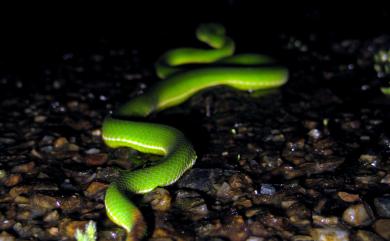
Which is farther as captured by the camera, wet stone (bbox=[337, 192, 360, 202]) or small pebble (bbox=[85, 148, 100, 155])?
small pebble (bbox=[85, 148, 100, 155])

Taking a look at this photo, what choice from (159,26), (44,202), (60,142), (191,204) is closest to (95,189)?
(44,202)

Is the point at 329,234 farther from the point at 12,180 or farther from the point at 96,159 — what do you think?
the point at 12,180

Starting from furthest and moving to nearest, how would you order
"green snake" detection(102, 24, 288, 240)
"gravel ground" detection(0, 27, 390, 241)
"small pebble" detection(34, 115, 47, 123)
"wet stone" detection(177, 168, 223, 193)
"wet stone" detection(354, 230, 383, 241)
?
1. "small pebble" detection(34, 115, 47, 123)
2. "wet stone" detection(177, 168, 223, 193)
3. "green snake" detection(102, 24, 288, 240)
4. "gravel ground" detection(0, 27, 390, 241)
5. "wet stone" detection(354, 230, 383, 241)

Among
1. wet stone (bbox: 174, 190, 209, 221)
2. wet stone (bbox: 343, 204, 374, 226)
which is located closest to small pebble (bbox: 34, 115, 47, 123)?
wet stone (bbox: 174, 190, 209, 221)

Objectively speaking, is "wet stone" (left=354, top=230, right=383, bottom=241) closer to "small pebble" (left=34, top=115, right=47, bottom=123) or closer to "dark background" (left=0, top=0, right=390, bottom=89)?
"small pebble" (left=34, top=115, right=47, bottom=123)

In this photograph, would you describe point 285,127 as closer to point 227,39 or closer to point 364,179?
point 364,179

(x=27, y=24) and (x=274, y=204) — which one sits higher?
(x=274, y=204)

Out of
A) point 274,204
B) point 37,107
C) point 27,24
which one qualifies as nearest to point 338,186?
point 274,204

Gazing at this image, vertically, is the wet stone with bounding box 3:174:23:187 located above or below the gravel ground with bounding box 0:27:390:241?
below
